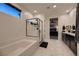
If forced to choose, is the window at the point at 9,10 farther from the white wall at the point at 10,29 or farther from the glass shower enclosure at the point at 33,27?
the glass shower enclosure at the point at 33,27

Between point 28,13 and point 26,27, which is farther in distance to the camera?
point 26,27

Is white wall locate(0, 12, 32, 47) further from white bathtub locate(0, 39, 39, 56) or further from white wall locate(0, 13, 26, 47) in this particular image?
white bathtub locate(0, 39, 39, 56)

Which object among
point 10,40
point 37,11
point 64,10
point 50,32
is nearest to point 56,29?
point 50,32

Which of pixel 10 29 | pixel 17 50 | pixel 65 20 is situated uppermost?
pixel 65 20

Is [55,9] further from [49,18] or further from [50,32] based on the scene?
[50,32]

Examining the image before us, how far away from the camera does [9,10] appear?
2.65 meters

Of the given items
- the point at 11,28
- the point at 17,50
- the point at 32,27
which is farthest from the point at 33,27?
the point at 17,50

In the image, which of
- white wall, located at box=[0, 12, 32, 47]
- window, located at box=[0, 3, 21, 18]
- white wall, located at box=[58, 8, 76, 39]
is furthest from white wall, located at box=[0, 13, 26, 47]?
white wall, located at box=[58, 8, 76, 39]

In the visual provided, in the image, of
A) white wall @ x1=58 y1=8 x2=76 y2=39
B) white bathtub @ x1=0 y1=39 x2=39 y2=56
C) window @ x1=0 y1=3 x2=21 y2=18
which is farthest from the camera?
white wall @ x1=58 y1=8 x2=76 y2=39

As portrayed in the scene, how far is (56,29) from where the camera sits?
3377 mm

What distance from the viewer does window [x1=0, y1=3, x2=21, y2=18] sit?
2348 mm

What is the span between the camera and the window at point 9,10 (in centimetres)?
235

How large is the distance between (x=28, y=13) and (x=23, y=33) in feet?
2.85

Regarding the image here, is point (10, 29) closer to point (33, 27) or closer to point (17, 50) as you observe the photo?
point (17, 50)
